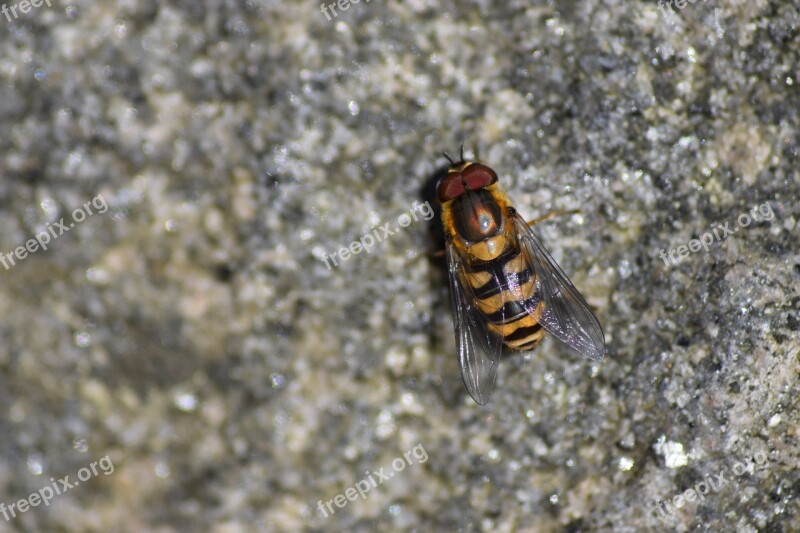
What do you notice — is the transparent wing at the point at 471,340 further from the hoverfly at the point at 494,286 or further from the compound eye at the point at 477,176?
the compound eye at the point at 477,176

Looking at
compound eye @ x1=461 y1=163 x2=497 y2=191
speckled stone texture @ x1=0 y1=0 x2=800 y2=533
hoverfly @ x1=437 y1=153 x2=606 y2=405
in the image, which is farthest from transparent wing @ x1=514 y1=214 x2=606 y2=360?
compound eye @ x1=461 y1=163 x2=497 y2=191

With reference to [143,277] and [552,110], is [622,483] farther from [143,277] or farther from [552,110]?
[143,277]

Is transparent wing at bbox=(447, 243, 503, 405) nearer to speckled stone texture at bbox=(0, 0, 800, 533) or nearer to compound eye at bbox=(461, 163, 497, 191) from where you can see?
speckled stone texture at bbox=(0, 0, 800, 533)

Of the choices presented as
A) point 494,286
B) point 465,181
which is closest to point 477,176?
point 465,181

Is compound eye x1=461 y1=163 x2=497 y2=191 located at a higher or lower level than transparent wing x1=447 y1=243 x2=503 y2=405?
higher

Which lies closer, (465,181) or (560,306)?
(465,181)

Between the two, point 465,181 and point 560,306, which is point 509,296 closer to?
point 560,306

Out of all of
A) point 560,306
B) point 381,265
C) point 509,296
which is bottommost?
point 560,306

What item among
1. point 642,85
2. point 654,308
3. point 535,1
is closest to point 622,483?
point 654,308
